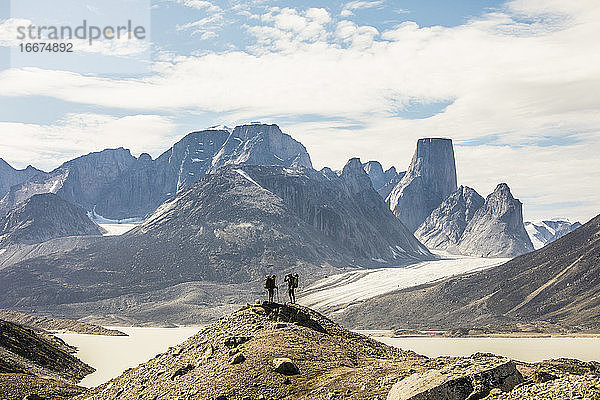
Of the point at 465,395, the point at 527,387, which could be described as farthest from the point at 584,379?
the point at 465,395

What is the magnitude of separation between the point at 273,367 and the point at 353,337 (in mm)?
12519

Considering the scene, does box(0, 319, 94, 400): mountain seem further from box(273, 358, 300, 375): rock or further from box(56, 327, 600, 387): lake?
box(273, 358, 300, 375): rock

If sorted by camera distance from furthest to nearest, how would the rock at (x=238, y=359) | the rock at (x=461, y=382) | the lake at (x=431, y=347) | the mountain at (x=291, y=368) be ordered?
the lake at (x=431, y=347)
the rock at (x=238, y=359)
the mountain at (x=291, y=368)
the rock at (x=461, y=382)

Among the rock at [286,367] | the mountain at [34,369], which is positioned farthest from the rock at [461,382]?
the mountain at [34,369]

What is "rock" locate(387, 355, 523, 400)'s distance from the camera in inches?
1129

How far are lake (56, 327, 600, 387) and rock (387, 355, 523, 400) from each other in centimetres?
9408

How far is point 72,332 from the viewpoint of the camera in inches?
7357

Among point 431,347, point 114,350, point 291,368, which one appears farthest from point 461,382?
point 431,347

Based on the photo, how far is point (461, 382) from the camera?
29016mm

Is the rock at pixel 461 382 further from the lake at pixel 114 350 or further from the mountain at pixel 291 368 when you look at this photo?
the lake at pixel 114 350

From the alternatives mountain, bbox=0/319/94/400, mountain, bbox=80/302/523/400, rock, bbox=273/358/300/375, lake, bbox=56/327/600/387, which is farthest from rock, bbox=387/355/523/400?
lake, bbox=56/327/600/387

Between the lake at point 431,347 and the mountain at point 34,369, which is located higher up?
the mountain at point 34,369

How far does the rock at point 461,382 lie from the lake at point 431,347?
94084 mm

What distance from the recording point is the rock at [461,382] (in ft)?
94.1
